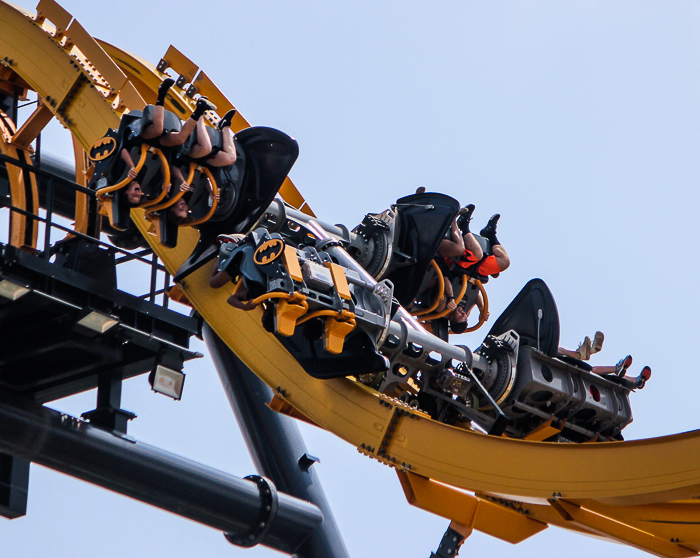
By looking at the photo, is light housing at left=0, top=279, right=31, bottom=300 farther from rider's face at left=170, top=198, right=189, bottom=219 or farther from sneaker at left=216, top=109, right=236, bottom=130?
sneaker at left=216, top=109, right=236, bottom=130

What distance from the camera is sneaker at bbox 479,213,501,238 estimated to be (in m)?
12.9

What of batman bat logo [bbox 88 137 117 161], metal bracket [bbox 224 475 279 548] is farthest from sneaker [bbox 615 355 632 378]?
batman bat logo [bbox 88 137 117 161]

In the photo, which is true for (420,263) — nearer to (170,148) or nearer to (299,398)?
(299,398)

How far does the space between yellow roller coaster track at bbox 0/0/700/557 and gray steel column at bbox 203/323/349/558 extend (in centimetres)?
141

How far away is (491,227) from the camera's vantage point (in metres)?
12.9

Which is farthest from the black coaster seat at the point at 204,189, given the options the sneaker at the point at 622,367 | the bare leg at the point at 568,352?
the sneaker at the point at 622,367

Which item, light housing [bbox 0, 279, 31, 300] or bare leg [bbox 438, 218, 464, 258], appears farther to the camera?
bare leg [bbox 438, 218, 464, 258]

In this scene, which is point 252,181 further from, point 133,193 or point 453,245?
point 453,245

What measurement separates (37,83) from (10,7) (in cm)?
90

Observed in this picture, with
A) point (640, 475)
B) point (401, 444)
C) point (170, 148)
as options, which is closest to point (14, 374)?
point (170, 148)

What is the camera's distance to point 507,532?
10.9m

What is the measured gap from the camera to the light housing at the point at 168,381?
10062 millimetres

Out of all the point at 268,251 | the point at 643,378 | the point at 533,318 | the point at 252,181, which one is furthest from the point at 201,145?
the point at 643,378

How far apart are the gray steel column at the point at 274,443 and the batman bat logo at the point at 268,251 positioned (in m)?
3.39
